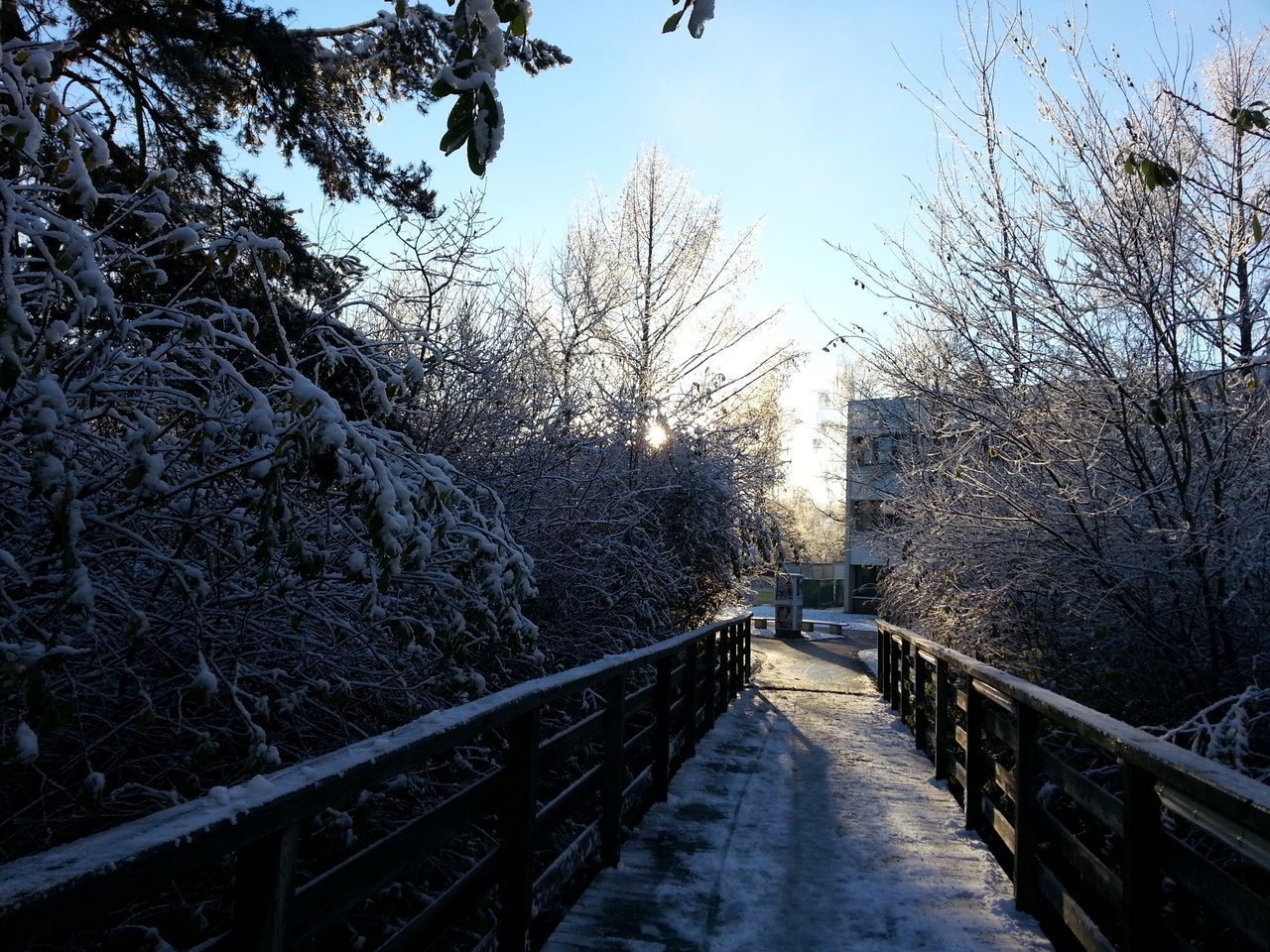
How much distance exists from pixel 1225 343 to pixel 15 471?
571 cm

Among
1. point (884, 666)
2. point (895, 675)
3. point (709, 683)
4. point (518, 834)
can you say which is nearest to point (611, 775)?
point (518, 834)

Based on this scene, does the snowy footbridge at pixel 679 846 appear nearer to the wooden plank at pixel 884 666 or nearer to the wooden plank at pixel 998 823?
the wooden plank at pixel 998 823

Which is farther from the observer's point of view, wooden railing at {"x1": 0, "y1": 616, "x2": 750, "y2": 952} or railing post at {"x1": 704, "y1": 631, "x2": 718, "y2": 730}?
railing post at {"x1": 704, "y1": 631, "x2": 718, "y2": 730}

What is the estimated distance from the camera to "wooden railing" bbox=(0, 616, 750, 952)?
4.75 ft

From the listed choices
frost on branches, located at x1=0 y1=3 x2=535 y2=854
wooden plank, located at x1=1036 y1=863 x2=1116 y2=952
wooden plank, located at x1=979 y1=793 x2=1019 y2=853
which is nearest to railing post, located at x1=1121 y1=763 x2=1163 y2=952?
wooden plank, located at x1=1036 y1=863 x2=1116 y2=952

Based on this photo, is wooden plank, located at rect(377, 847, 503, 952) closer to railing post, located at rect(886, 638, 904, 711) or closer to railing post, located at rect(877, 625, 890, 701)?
railing post, located at rect(886, 638, 904, 711)

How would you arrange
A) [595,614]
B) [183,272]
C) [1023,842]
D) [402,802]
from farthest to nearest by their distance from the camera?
[595,614]
[183,272]
[402,802]
[1023,842]

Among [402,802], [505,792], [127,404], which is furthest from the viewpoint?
[402,802]

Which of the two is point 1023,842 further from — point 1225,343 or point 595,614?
point 595,614

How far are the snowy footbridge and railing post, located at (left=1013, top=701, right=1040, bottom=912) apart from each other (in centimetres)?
1

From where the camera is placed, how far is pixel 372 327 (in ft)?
29.3

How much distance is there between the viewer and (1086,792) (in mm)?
3400

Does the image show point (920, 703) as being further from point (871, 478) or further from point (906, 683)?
point (871, 478)

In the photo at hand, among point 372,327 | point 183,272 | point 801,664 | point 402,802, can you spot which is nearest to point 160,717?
point 402,802
